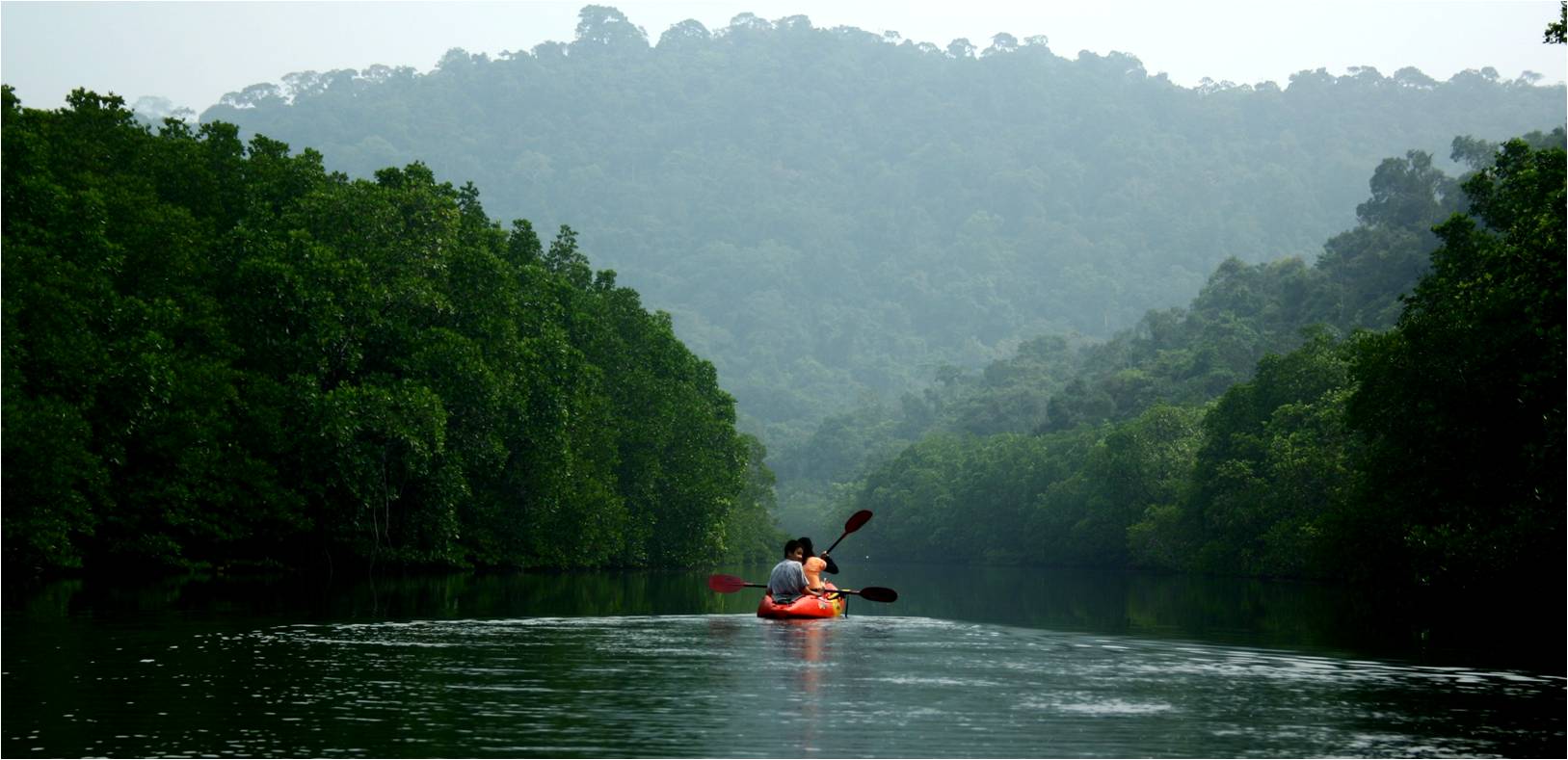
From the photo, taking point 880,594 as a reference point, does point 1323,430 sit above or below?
above

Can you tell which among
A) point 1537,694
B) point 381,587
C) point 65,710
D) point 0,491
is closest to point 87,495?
point 0,491

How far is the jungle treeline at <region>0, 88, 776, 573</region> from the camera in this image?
1748 inches

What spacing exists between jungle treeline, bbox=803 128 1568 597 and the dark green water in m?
5.08

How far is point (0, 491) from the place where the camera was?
4188cm

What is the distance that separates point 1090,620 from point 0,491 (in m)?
26.4

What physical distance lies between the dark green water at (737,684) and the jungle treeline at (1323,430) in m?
5.08

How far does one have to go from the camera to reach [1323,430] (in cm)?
7081

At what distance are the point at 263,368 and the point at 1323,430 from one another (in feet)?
137

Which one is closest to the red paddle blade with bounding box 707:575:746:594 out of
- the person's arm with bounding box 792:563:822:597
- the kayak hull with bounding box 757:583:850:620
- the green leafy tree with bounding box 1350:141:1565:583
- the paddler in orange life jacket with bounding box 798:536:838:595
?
the paddler in orange life jacket with bounding box 798:536:838:595

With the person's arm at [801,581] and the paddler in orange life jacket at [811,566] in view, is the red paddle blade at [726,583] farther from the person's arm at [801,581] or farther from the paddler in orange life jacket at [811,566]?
the person's arm at [801,581]

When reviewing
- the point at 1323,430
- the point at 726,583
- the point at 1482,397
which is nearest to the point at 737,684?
the point at 726,583

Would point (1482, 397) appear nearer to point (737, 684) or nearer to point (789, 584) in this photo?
point (789, 584)

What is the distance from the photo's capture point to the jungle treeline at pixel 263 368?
44406 mm

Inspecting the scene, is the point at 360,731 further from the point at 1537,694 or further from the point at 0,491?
the point at 0,491
